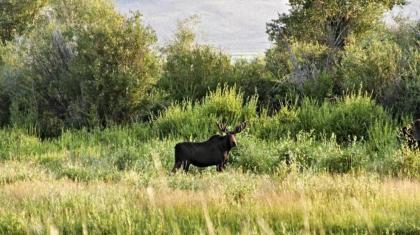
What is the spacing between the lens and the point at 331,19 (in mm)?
29859

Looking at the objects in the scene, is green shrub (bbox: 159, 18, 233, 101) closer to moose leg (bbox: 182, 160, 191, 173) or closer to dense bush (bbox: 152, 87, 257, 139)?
dense bush (bbox: 152, 87, 257, 139)

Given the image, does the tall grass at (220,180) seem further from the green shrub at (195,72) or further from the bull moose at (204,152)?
the green shrub at (195,72)

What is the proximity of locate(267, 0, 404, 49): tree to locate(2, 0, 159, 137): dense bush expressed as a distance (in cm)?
995

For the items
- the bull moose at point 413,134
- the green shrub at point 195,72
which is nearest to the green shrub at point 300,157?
the bull moose at point 413,134

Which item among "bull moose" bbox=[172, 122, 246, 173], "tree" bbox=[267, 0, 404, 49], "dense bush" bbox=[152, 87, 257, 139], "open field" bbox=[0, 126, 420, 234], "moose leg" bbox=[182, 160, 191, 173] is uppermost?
"tree" bbox=[267, 0, 404, 49]

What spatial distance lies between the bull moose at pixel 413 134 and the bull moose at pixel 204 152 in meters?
3.76

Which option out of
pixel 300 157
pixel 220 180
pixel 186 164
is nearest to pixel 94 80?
pixel 186 164

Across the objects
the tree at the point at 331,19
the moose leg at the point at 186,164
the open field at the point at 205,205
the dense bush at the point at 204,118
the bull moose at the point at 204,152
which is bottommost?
the dense bush at the point at 204,118

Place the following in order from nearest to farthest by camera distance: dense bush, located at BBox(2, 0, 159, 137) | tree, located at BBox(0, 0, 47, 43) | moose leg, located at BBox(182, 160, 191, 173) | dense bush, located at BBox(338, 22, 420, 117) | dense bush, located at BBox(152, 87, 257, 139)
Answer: moose leg, located at BBox(182, 160, 191, 173)
dense bush, located at BBox(152, 87, 257, 139)
dense bush, located at BBox(338, 22, 420, 117)
dense bush, located at BBox(2, 0, 159, 137)
tree, located at BBox(0, 0, 47, 43)

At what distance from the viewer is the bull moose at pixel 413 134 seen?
1274 centimetres

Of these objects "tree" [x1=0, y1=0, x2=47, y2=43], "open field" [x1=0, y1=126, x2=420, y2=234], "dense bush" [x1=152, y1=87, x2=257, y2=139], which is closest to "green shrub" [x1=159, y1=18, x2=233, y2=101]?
"dense bush" [x1=152, y1=87, x2=257, y2=139]

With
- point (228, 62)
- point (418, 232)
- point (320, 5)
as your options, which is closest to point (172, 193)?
point (418, 232)

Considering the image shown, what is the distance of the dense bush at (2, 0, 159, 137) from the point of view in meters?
20.1

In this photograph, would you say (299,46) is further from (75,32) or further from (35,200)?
(35,200)
